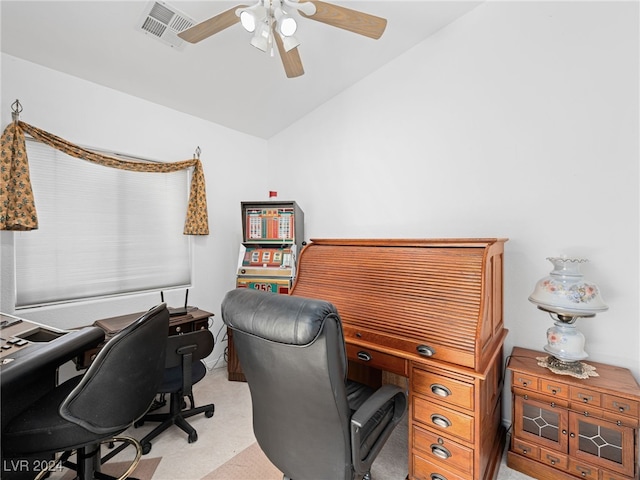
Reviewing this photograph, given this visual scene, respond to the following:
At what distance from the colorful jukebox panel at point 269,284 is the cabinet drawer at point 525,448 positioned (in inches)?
81.2

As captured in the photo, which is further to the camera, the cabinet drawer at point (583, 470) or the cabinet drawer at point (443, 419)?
the cabinet drawer at point (583, 470)

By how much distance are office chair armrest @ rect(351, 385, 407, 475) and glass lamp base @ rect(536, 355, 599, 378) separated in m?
1.03

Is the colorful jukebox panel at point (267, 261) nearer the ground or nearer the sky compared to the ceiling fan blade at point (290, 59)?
nearer the ground

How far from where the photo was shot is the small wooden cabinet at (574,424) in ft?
4.81

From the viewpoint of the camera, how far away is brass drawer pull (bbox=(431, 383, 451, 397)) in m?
1.46

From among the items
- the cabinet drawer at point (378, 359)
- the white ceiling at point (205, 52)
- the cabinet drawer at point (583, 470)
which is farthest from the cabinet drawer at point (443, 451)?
the white ceiling at point (205, 52)

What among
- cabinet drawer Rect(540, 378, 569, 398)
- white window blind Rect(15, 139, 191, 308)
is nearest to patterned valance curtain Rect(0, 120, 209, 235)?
white window blind Rect(15, 139, 191, 308)

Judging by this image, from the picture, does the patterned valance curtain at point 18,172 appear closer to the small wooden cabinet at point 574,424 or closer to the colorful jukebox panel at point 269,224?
the colorful jukebox panel at point 269,224

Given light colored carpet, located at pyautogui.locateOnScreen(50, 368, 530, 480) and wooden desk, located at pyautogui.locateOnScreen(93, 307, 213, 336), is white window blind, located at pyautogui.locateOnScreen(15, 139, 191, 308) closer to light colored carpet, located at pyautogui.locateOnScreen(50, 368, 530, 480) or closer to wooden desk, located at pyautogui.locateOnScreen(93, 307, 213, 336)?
wooden desk, located at pyautogui.locateOnScreen(93, 307, 213, 336)

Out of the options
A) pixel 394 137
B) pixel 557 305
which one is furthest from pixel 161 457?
pixel 394 137

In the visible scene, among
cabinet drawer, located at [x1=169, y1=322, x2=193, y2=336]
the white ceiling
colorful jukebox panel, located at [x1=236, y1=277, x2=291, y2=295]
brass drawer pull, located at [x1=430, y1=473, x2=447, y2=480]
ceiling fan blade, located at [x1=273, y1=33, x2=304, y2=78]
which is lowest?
brass drawer pull, located at [x1=430, y1=473, x2=447, y2=480]

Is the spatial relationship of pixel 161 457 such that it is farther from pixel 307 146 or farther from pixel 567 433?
pixel 307 146

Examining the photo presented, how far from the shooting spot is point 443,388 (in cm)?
147

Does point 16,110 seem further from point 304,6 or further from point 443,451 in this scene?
point 443,451
